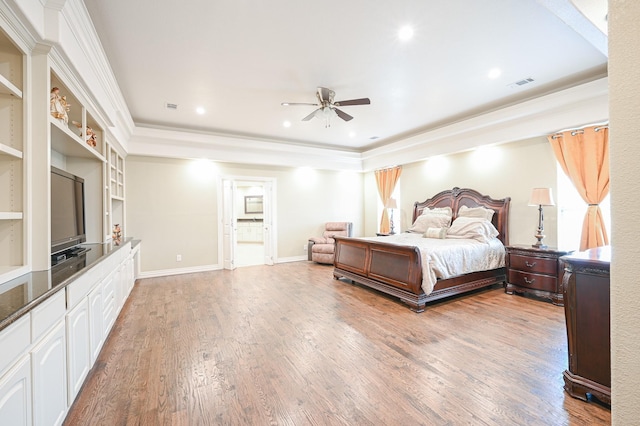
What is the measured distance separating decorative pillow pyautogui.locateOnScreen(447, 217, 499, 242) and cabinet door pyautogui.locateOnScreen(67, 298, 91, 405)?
→ 15.8 feet

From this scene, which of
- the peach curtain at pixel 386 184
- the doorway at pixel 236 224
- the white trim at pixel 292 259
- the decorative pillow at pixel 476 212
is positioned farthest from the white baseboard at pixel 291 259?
the decorative pillow at pixel 476 212

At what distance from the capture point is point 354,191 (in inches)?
Answer: 318

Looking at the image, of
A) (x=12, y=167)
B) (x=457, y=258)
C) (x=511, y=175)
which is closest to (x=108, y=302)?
(x=12, y=167)

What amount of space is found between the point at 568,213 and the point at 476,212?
1.21 meters

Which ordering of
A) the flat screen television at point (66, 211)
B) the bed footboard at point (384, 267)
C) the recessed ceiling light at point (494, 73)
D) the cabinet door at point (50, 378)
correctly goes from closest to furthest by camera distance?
the cabinet door at point (50, 378) < the flat screen television at point (66, 211) < the recessed ceiling light at point (494, 73) < the bed footboard at point (384, 267)

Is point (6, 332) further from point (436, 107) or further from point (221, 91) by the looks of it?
point (436, 107)

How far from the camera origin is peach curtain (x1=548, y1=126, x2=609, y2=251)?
3.71 metres

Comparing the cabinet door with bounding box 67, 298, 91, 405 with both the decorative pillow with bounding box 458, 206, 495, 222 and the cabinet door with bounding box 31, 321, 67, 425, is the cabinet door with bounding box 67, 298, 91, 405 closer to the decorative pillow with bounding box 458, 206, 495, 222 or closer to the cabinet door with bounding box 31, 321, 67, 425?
the cabinet door with bounding box 31, 321, 67, 425

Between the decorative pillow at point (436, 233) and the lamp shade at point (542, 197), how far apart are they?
51.1 inches

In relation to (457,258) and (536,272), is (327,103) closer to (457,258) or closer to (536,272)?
(457,258)

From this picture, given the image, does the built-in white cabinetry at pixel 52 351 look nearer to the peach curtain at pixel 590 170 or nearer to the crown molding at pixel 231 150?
the crown molding at pixel 231 150

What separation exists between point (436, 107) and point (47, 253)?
16.2 feet

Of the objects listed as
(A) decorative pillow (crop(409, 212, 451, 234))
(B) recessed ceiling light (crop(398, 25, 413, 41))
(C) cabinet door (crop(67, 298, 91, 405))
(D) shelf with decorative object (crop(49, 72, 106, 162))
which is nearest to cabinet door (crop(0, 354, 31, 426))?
(C) cabinet door (crop(67, 298, 91, 405))

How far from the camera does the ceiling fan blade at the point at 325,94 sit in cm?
376
